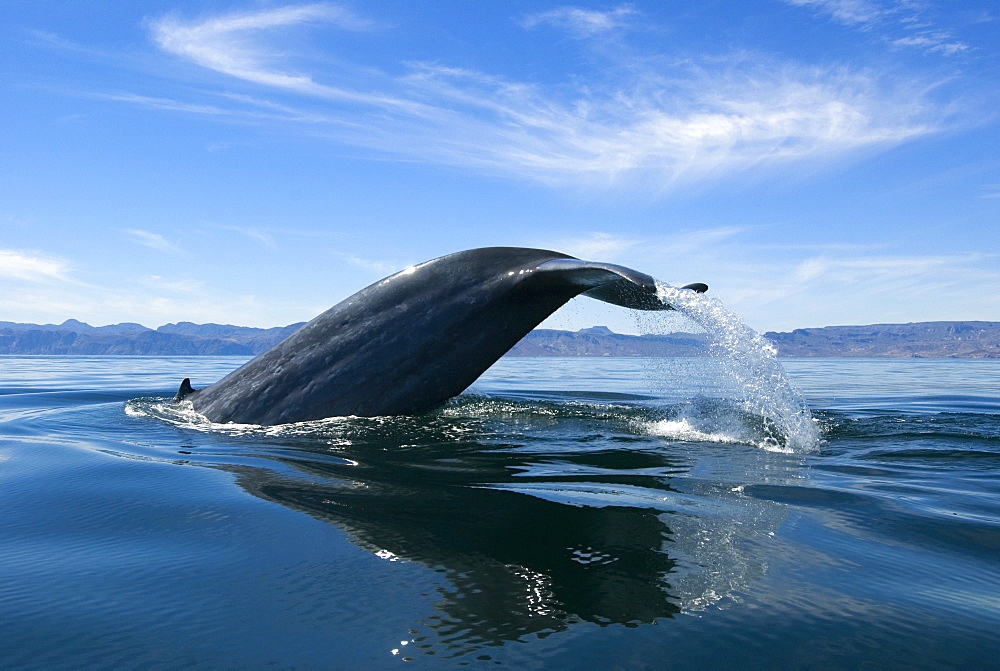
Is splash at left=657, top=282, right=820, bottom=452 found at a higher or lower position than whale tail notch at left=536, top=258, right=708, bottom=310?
lower

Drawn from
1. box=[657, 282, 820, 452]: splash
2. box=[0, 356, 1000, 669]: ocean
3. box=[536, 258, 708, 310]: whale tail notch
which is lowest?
box=[0, 356, 1000, 669]: ocean

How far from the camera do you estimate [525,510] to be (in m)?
3.52

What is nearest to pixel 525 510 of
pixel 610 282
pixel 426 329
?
pixel 610 282

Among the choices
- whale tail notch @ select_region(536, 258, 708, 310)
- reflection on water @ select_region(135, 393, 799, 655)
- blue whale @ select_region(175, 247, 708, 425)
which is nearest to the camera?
reflection on water @ select_region(135, 393, 799, 655)

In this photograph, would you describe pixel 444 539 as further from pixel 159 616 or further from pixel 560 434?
pixel 560 434

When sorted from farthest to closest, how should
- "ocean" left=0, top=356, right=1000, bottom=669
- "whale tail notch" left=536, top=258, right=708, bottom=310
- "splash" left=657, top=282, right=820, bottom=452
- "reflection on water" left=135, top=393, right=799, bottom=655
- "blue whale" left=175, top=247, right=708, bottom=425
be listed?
"blue whale" left=175, top=247, right=708, bottom=425
"splash" left=657, top=282, right=820, bottom=452
"whale tail notch" left=536, top=258, right=708, bottom=310
"reflection on water" left=135, top=393, right=799, bottom=655
"ocean" left=0, top=356, right=1000, bottom=669

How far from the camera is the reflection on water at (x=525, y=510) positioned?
2234 mm

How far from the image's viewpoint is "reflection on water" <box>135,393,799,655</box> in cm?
223

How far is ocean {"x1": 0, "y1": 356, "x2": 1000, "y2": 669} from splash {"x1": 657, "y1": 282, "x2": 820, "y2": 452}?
0.63 m

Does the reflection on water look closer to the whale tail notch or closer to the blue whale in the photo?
the blue whale

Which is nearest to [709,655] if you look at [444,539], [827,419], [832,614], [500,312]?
[832,614]

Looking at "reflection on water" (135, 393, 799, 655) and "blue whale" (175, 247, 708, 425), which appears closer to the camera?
"reflection on water" (135, 393, 799, 655)

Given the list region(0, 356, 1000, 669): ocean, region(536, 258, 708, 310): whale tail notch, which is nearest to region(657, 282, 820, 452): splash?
region(536, 258, 708, 310): whale tail notch

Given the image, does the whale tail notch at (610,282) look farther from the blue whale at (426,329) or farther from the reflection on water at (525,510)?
the reflection on water at (525,510)
